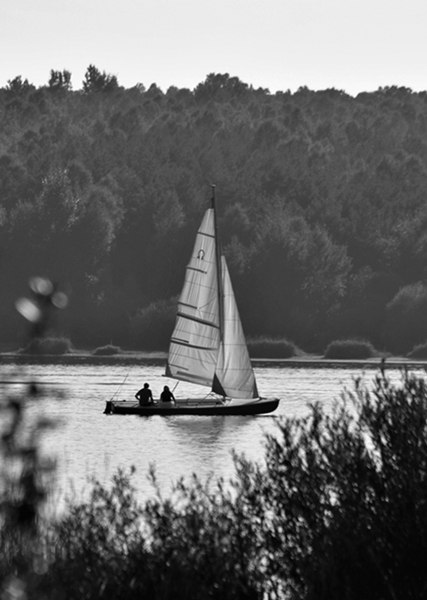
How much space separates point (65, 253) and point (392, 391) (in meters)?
119

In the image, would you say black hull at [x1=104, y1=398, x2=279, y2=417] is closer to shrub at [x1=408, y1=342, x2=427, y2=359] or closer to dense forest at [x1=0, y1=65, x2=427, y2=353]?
shrub at [x1=408, y1=342, x2=427, y2=359]

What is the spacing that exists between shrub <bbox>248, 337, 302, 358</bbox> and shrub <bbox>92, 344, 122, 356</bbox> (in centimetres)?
1385

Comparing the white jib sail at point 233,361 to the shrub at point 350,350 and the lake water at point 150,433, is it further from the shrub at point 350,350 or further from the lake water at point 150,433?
the shrub at point 350,350

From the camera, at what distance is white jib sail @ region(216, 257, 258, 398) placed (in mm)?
57750

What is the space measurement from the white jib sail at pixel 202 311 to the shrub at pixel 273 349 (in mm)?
62095

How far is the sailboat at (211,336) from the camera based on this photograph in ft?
190

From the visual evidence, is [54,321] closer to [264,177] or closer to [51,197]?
[51,197]

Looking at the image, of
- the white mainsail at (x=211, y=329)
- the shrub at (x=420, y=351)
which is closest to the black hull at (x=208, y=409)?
the white mainsail at (x=211, y=329)

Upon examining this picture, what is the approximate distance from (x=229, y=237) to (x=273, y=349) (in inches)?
744

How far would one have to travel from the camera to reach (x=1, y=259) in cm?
12838

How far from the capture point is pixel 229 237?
136m

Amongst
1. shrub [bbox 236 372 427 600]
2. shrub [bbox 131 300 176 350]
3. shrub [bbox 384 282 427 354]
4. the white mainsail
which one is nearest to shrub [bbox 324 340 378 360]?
shrub [bbox 384 282 427 354]

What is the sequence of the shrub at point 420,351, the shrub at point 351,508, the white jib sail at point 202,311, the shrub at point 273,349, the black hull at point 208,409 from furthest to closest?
the shrub at point 273,349 → the shrub at point 420,351 → the white jib sail at point 202,311 → the black hull at point 208,409 → the shrub at point 351,508

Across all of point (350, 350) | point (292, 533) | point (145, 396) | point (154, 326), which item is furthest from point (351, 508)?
point (154, 326)
